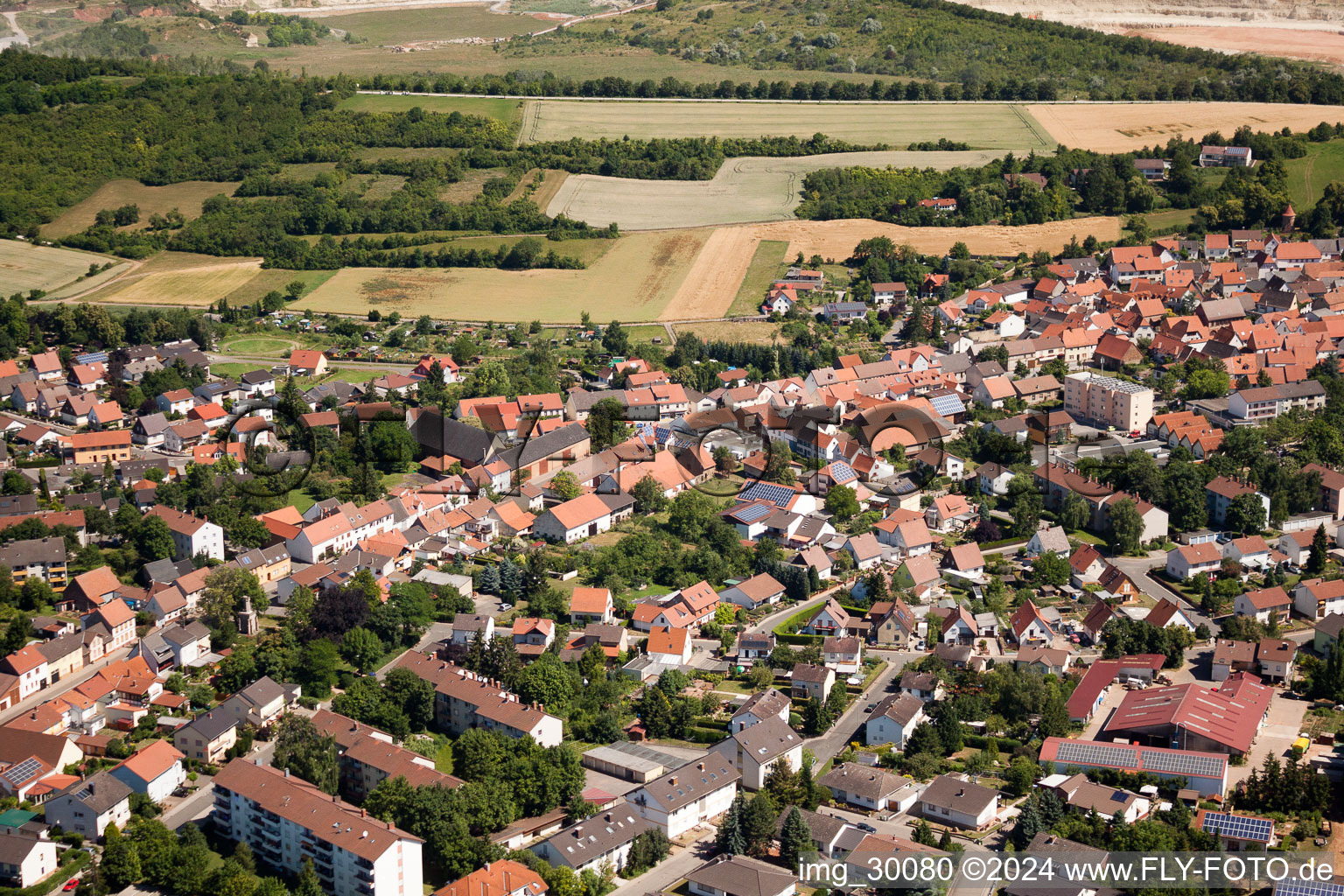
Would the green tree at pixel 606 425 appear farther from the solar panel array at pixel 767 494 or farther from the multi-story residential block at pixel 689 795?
the multi-story residential block at pixel 689 795

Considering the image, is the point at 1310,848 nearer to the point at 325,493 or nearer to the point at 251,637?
the point at 251,637

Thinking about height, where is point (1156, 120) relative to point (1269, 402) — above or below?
above

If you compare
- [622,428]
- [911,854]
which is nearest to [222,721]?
[911,854]

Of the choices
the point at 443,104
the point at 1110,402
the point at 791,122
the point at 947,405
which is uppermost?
the point at 443,104

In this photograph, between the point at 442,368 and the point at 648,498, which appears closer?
the point at 648,498

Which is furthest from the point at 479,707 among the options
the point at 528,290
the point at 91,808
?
the point at 528,290

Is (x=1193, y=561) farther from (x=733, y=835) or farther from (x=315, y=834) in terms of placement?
(x=315, y=834)
